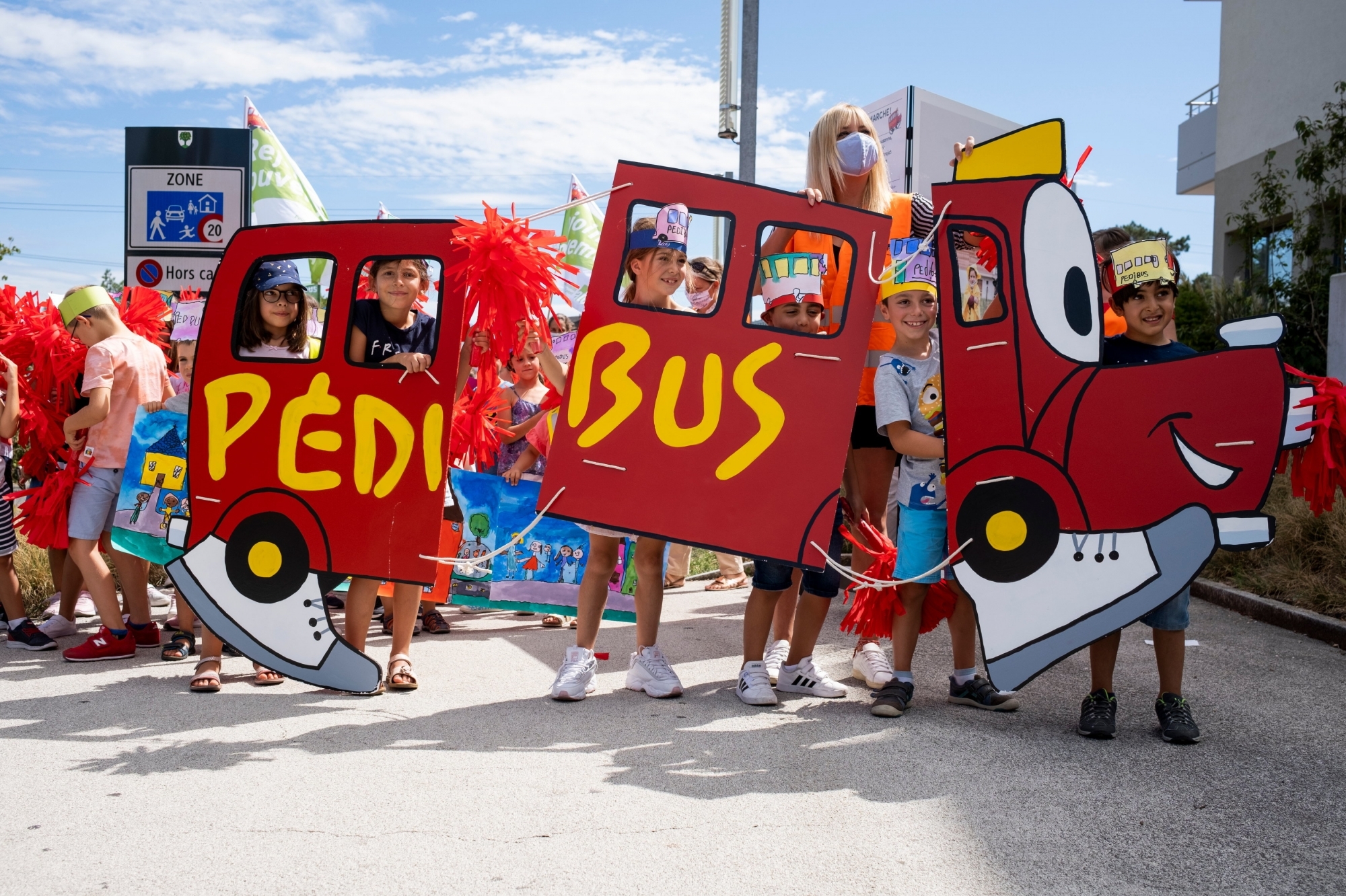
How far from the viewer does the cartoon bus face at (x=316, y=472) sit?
150 inches

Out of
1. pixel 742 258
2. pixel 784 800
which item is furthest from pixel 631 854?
pixel 742 258

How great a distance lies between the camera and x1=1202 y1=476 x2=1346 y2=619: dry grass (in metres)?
5.54

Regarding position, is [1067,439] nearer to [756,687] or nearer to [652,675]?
[756,687]

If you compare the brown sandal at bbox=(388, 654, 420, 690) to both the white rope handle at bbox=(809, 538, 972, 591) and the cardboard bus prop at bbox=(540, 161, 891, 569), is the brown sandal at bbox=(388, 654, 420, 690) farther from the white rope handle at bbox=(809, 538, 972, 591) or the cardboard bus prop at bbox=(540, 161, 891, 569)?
the white rope handle at bbox=(809, 538, 972, 591)

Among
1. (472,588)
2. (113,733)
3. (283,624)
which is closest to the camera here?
(113,733)

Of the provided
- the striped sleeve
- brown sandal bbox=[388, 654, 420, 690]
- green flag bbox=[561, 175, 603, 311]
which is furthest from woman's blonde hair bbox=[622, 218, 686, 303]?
green flag bbox=[561, 175, 603, 311]

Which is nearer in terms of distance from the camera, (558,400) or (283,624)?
(283,624)

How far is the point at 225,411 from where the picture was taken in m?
3.90

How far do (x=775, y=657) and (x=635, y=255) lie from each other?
1.81 metres

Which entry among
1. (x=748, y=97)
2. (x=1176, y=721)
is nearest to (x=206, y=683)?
(x=1176, y=721)

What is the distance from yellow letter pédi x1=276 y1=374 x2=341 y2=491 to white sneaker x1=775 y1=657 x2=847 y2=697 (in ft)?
6.22

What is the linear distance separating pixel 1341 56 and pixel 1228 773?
1198 centimetres

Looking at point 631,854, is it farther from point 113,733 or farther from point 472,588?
point 472,588

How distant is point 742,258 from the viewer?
3.77m
